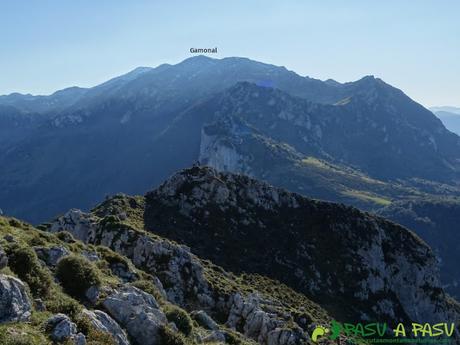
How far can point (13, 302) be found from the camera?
18078 millimetres

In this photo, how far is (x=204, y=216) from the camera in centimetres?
8888

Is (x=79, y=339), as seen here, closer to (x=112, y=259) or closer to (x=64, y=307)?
(x=64, y=307)

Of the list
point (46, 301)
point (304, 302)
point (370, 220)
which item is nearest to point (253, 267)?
point (304, 302)

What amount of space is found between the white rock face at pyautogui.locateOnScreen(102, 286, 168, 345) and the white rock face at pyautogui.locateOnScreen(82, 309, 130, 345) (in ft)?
3.84

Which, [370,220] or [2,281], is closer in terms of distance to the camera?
[2,281]

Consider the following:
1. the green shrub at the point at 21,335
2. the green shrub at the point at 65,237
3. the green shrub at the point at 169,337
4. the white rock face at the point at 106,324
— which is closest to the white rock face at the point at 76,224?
the green shrub at the point at 65,237

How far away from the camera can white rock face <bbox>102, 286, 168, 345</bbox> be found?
74.0ft

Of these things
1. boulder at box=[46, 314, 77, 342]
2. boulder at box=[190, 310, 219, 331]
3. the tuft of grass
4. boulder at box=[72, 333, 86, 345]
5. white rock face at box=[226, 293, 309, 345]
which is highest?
boulder at box=[46, 314, 77, 342]

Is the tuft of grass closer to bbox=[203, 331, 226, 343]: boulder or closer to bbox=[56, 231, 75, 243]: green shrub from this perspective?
bbox=[203, 331, 226, 343]: boulder

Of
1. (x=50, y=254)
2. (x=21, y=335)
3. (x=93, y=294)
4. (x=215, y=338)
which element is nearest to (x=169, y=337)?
(x=93, y=294)

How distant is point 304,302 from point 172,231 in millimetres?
24761

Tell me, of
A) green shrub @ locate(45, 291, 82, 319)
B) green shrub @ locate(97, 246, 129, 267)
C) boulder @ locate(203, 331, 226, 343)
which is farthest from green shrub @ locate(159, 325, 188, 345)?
green shrub @ locate(97, 246, 129, 267)

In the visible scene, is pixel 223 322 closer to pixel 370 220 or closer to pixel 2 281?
pixel 2 281

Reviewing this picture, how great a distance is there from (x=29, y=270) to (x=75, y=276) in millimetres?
2665
